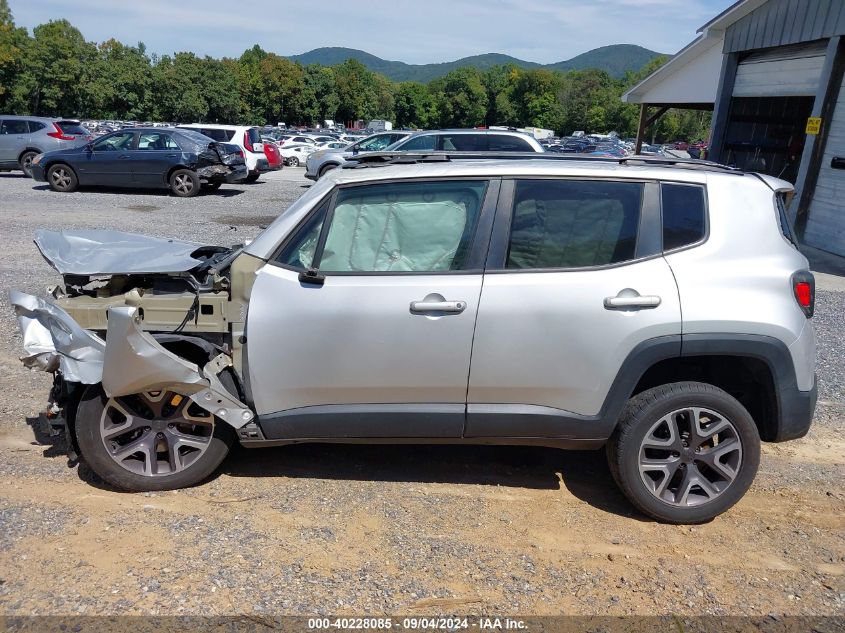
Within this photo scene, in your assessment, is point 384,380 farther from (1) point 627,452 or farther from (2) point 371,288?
(1) point 627,452

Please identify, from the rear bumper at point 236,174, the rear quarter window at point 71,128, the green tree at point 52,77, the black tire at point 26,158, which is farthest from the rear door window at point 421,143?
the green tree at point 52,77

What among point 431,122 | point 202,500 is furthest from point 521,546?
point 431,122

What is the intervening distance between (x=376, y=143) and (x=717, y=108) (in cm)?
949

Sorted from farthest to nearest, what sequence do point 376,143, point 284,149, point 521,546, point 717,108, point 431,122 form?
point 431,122
point 284,149
point 376,143
point 717,108
point 521,546

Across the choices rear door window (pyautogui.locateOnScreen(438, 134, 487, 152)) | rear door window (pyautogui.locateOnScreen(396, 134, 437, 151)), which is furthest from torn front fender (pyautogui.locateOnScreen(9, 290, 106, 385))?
rear door window (pyautogui.locateOnScreen(396, 134, 437, 151))

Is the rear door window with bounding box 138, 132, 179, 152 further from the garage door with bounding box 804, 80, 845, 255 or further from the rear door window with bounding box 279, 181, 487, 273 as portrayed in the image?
the rear door window with bounding box 279, 181, 487, 273

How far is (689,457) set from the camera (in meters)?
3.38

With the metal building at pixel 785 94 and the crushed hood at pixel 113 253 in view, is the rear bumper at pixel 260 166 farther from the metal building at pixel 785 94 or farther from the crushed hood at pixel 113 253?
the crushed hood at pixel 113 253

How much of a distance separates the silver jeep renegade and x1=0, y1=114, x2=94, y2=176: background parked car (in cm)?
1851

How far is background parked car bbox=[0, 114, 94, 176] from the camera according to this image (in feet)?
62.3

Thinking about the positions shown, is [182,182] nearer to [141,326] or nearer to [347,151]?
[347,151]

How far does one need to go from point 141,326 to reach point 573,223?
233cm

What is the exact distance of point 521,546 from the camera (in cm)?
325

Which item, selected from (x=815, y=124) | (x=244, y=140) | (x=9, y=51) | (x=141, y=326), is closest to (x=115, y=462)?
(x=141, y=326)
